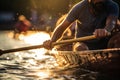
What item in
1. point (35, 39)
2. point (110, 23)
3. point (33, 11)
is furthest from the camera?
point (33, 11)

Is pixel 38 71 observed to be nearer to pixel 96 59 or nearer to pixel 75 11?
pixel 75 11

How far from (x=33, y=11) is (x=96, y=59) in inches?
1035

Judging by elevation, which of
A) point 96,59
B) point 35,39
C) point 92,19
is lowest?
point 96,59

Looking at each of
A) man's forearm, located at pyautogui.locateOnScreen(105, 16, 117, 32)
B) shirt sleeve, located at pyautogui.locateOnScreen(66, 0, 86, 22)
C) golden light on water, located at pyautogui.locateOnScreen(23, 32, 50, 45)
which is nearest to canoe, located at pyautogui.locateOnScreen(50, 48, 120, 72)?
man's forearm, located at pyautogui.locateOnScreen(105, 16, 117, 32)

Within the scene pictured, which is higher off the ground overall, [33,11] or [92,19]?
[33,11]

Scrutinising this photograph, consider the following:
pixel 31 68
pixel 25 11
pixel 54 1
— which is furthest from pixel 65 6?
pixel 31 68

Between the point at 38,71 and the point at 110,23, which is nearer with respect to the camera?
the point at 110,23

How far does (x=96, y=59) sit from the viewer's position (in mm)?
7734

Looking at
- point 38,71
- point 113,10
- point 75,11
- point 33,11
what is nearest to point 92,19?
point 75,11

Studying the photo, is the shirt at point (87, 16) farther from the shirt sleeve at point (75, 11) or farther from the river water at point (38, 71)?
the river water at point (38, 71)

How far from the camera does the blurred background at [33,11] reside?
33.2 metres

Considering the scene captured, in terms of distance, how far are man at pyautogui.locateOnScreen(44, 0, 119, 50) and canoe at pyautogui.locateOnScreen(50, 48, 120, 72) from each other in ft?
0.98

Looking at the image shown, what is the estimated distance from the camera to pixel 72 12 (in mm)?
8641

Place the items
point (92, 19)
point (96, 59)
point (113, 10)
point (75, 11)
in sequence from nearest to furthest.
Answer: point (96, 59), point (113, 10), point (92, 19), point (75, 11)
